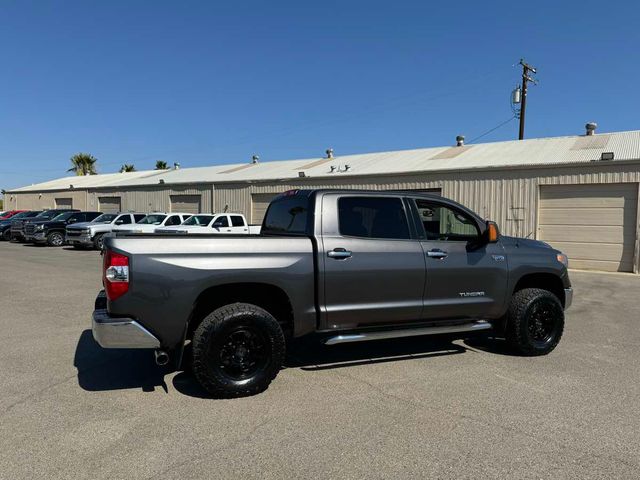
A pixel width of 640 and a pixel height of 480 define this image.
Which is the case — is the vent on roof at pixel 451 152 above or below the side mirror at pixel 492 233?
above

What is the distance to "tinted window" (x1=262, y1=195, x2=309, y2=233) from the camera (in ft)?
16.7

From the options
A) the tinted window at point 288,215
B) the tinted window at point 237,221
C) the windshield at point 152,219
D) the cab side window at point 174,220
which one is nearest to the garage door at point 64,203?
the windshield at point 152,219

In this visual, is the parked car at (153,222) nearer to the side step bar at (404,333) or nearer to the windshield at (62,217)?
the windshield at (62,217)

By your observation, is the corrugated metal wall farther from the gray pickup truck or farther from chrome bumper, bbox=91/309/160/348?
chrome bumper, bbox=91/309/160/348

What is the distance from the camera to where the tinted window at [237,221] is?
64.1 ft

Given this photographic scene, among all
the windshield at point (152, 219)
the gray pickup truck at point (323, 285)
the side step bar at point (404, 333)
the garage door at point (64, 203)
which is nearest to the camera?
the gray pickup truck at point (323, 285)

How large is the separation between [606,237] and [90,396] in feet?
51.4

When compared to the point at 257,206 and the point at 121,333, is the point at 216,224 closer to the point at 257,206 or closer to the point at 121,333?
the point at 257,206

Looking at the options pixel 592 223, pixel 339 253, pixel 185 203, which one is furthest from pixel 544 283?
pixel 185 203

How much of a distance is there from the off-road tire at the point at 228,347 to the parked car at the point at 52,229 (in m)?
20.9

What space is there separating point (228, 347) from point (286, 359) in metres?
1.29

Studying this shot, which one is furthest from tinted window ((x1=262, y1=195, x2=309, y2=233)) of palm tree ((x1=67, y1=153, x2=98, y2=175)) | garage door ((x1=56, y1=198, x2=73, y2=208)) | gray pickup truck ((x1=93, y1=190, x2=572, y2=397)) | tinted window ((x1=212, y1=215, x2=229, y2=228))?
palm tree ((x1=67, y1=153, x2=98, y2=175))

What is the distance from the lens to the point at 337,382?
4.72 metres

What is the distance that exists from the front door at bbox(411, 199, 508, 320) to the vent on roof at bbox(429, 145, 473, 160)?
15.9 m
